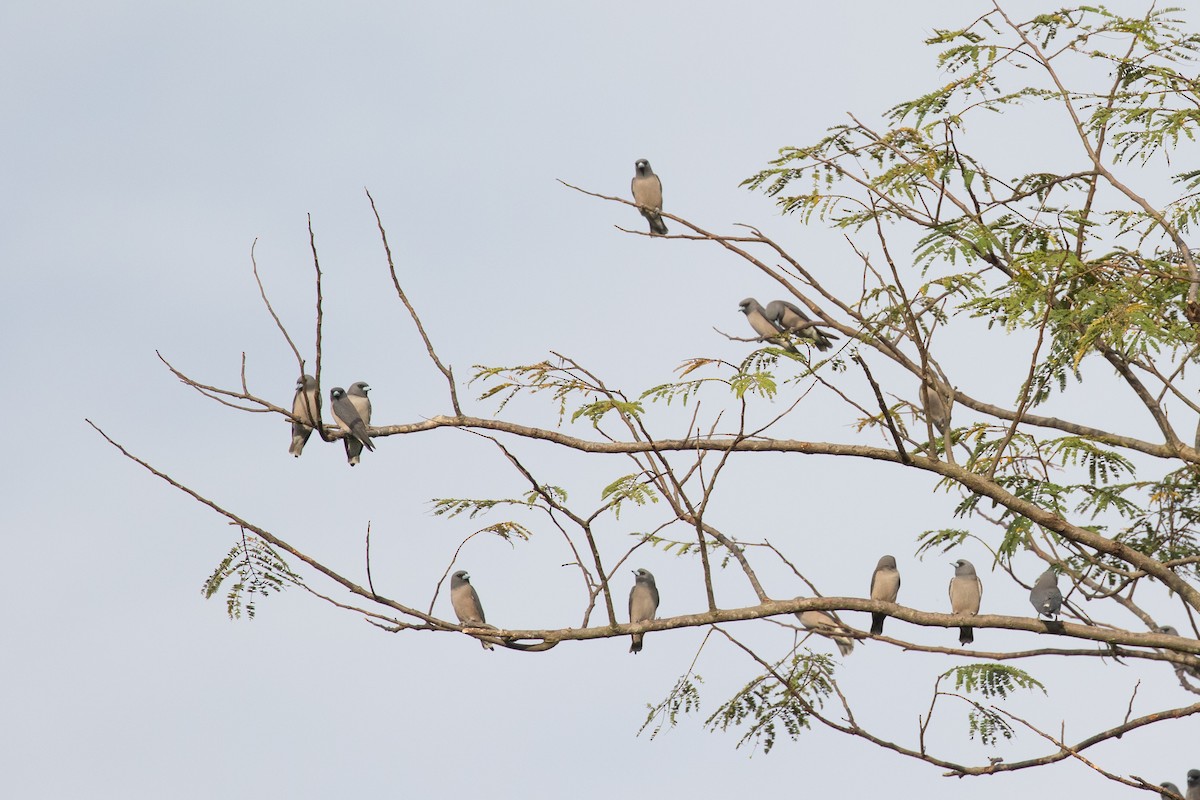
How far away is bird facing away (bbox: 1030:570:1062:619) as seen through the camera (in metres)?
8.13

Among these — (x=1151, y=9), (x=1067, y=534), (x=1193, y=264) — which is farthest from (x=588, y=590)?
(x=1151, y=9)

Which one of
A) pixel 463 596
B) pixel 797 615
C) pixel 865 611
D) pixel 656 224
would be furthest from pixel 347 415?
pixel 656 224

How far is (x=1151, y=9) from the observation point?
812cm

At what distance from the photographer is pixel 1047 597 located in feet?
26.8

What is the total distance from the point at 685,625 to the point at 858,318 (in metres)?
1.78

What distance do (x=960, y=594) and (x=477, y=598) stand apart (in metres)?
4.46

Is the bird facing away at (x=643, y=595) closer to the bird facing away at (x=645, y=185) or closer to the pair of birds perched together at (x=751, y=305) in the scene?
the pair of birds perched together at (x=751, y=305)

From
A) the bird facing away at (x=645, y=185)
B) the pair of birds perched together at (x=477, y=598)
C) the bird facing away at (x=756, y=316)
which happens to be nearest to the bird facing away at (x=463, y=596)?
the pair of birds perched together at (x=477, y=598)

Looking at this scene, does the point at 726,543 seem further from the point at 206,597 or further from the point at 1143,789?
the point at 206,597

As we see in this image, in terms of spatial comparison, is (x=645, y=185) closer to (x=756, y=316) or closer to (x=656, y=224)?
(x=656, y=224)

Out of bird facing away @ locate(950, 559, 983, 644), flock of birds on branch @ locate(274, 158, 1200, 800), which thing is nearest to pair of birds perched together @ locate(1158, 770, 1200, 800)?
flock of birds on branch @ locate(274, 158, 1200, 800)

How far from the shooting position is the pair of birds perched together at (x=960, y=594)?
827cm

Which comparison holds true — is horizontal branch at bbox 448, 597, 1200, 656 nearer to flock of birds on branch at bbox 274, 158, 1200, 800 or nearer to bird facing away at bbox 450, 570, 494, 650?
flock of birds on branch at bbox 274, 158, 1200, 800

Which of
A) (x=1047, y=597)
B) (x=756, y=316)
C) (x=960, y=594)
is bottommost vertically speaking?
(x=1047, y=597)
